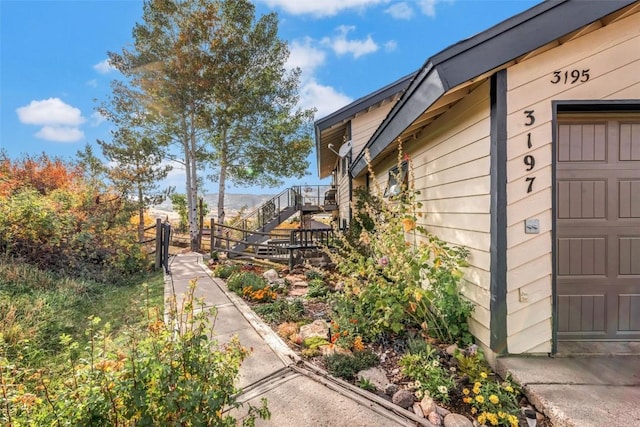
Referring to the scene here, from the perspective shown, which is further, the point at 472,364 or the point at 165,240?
the point at 165,240

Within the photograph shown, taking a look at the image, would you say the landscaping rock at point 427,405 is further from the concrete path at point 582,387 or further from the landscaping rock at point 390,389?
the concrete path at point 582,387

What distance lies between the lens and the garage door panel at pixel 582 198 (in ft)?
9.15

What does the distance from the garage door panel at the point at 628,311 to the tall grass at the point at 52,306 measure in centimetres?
447

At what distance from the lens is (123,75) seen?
12414mm

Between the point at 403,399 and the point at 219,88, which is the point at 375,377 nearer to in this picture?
the point at 403,399

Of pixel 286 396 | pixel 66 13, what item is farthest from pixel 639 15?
pixel 66 13

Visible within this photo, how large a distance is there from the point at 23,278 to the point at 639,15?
8638mm

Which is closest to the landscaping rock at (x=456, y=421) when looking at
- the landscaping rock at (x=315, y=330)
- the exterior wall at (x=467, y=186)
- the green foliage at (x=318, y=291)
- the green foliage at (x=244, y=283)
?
the exterior wall at (x=467, y=186)

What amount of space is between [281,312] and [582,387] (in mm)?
3188

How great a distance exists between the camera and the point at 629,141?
2.78 m

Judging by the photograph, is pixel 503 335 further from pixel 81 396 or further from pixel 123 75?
pixel 123 75

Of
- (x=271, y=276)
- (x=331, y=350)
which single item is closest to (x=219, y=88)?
(x=271, y=276)

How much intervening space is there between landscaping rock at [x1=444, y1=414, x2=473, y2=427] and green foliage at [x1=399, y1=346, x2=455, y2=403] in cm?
17

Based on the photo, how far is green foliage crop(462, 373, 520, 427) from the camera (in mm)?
1952
